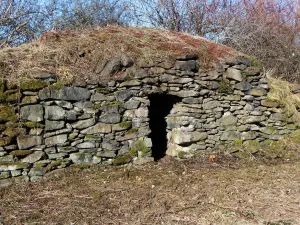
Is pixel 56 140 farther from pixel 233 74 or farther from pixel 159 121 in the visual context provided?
pixel 233 74

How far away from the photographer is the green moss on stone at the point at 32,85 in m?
4.42

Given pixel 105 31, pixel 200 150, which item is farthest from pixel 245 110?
pixel 105 31

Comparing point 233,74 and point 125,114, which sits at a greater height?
point 233,74

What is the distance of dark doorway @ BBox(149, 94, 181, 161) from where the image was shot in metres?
5.90

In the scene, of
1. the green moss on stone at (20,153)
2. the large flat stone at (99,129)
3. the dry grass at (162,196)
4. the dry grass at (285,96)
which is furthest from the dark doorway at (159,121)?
the green moss on stone at (20,153)

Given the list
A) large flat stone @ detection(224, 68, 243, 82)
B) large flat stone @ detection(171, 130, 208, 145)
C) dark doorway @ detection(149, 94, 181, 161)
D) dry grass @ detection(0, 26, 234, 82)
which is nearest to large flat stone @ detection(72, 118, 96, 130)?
dry grass @ detection(0, 26, 234, 82)

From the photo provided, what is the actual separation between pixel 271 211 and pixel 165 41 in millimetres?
3892

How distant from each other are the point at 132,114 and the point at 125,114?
124 mm

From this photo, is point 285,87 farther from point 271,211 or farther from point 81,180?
point 81,180

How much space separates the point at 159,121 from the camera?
630 cm

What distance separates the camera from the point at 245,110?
18.9 ft

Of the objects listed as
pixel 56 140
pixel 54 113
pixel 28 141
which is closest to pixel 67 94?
pixel 54 113

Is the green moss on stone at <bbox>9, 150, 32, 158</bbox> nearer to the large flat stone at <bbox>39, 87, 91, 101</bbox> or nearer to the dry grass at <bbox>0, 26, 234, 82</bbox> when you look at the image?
the large flat stone at <bbox>39, 87, 91, 101</bbox>

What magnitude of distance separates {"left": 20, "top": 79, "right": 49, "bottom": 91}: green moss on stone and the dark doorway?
7.14 ft
